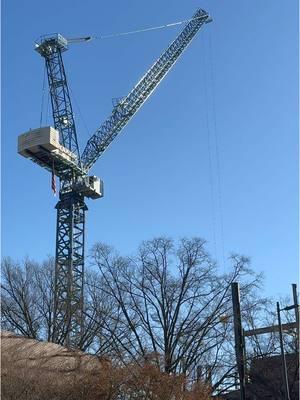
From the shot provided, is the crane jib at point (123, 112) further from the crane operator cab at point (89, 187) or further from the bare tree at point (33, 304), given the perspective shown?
Result: the bare tree at point (33, 304)

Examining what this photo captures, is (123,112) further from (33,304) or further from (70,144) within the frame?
(33,304)

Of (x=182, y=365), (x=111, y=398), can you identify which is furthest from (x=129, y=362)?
(x=182, y=365)

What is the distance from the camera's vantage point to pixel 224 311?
38.1 m

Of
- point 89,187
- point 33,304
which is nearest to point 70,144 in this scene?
point 89,187

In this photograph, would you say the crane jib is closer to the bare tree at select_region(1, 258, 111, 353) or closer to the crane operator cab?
the crane operator cab

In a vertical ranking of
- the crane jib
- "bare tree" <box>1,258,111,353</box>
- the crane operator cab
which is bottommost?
"bare tree" <box>1,258,111,353</box>

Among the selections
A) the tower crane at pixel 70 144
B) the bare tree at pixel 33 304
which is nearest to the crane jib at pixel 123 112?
the tower crane at pixel 70 144

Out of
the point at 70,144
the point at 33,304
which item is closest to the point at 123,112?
the point at 70,144

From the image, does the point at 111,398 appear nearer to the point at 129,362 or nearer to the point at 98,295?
the point at 129,362

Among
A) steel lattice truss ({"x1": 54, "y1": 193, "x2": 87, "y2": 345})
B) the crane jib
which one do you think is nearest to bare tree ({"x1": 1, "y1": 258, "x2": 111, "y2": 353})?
steel lattice truss ({"x1": 54, "y1": 193, "x2": 87, "y2": 345})

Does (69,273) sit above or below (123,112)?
below

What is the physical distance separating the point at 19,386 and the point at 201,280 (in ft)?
69.7

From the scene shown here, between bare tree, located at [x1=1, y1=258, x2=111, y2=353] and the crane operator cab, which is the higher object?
the crane operator cab

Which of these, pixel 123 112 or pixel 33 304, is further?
pixel 123 112
